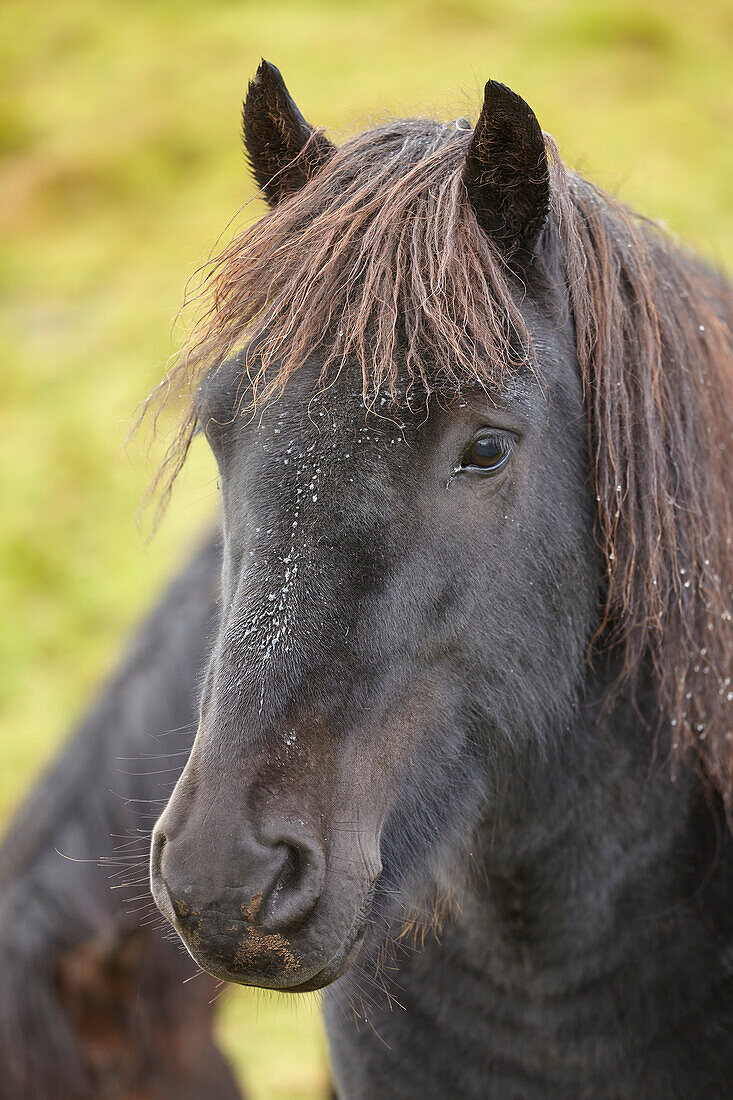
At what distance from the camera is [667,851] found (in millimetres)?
1650

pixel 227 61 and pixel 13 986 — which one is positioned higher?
pixel 227 61

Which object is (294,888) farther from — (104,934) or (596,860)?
(104,934)

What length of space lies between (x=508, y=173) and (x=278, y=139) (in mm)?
433

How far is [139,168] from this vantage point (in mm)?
11695

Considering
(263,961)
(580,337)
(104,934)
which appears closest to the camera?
(263,961)

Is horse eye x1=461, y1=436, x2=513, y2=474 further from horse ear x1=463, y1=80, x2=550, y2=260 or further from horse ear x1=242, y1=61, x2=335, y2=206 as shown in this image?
horse ear x1=242, y1=61, x2=335, y2=206

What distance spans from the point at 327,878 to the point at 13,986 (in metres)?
1.77

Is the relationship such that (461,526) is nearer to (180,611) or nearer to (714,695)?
(714,695)

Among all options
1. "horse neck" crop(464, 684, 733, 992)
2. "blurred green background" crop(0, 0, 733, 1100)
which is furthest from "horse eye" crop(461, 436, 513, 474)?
"blurred green background" crop(0, 0, 733, 1100)

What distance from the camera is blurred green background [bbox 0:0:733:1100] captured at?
22.5 feet

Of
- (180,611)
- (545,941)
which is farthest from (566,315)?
(180,611)

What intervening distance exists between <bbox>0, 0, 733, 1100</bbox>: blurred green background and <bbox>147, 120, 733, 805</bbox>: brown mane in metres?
4.36

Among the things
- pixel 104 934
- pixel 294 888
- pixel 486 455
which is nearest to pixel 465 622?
pixel 486 455

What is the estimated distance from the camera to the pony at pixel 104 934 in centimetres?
259
